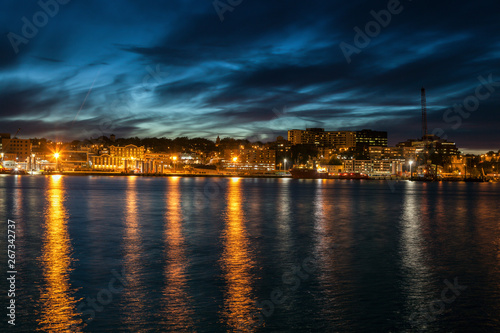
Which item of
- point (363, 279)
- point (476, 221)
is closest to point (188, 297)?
point (363, 279)

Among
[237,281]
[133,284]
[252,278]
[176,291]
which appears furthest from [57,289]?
[252,278]

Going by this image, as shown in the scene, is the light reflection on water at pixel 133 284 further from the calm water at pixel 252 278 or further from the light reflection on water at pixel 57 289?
the light reflection on water at pixel 57 289

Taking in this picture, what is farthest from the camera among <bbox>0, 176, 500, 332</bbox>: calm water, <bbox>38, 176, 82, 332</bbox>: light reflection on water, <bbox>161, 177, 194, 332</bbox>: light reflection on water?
<bbox>0, 176, 500, 332</bbox>: calm water

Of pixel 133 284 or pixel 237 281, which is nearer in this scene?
pixel 133 284

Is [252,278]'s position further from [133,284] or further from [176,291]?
[133,284]

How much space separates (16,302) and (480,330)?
1179 centimetres

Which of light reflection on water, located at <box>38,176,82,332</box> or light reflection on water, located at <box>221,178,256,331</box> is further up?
light reflection on water, located at <box>38,176,82,332</box>

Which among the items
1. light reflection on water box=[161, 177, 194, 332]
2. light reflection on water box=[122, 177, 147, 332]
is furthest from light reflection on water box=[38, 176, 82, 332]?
light reflection on water box=[161, 177, 194, 332]

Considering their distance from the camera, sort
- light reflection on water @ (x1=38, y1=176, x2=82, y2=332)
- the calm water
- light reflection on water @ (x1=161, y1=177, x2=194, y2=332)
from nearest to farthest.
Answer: light reflection on water @ (x1=38, y1=176, x2=82, y2=332)
light reflection on water @ (x1=161, y1=177, x2=194, y2=332)
the calm water

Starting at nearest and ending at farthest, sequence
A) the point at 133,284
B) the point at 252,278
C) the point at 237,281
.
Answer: the point at 133,284 → the point at 237,281 → the point at 252,278

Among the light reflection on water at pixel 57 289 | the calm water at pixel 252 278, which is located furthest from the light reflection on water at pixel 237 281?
the light reflection on water at pixel 57 289

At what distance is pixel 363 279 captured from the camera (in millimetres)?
15508

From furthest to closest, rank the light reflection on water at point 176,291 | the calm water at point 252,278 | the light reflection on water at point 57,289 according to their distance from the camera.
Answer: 1. the calm water at point 252,278
2. the light reflection on water at point 176,291
3. the light reflection on water at point 57,289

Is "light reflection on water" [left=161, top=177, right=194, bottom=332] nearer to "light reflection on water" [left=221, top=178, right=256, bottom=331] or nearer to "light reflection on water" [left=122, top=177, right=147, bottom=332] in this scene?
"light reflection on water" [left=122, top=177, right=147, bottom=332]
